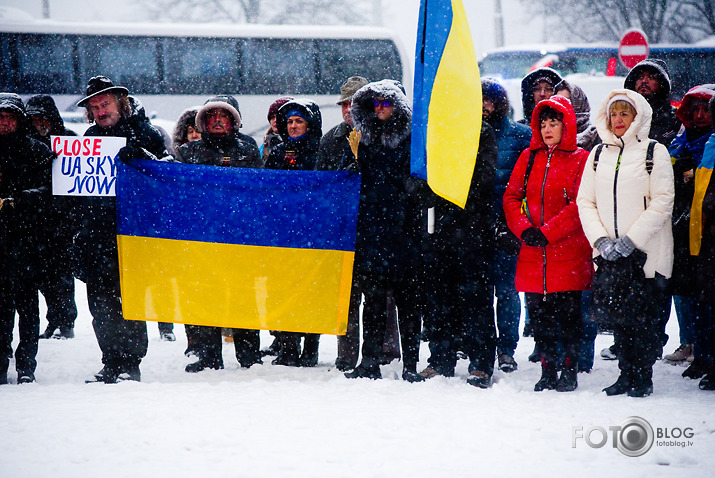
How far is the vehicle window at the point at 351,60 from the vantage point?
17.7 m

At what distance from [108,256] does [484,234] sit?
2.79 metres

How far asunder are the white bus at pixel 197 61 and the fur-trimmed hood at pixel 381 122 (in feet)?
40.2

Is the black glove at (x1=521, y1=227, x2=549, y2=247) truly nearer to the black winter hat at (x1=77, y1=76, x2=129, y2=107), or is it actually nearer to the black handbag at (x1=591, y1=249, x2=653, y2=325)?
the black handbag at (x1=591, y1=249, x2=653, y2=325)

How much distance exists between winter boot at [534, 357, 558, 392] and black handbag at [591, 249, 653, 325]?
0.51m

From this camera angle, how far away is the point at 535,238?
16.7ft

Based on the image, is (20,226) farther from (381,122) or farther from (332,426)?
(332,426)

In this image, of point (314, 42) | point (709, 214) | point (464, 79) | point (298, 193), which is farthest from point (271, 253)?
point (314, 42)

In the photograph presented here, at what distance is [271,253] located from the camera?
5754 millimetres

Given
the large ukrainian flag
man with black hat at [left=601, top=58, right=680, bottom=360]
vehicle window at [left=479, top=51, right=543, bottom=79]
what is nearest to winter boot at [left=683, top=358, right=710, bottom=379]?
man with black hat at [left=601, top=58, right=680, bottom=360]

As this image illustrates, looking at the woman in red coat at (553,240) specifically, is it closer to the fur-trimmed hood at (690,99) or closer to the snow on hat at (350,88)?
the fur-trimmed hood at (690,99)

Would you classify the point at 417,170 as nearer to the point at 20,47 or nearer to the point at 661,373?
the point at 661,373

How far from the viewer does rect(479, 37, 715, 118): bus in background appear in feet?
68.0

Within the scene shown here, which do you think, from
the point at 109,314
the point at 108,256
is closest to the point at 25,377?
the point at 109,314

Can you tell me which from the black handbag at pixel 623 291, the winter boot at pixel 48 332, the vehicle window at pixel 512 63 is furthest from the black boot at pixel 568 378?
the vehicle window at pixel 512 63
